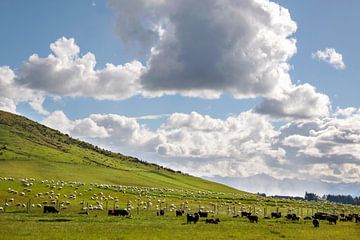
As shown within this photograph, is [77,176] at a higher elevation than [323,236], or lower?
higher

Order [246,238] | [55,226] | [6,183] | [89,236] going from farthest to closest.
→ [6,183] < [55,226] < [246,238] < [89,236]

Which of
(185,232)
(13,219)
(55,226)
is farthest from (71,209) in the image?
(185,232)

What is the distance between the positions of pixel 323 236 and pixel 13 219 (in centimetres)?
3864

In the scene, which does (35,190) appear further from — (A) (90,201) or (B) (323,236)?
(B) (323,236)

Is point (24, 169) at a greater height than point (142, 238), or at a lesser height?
greater

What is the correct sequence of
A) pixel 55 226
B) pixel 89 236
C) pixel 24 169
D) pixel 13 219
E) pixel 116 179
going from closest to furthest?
pixel 89 236 < pixel 55 226 < pixel 13 219 < pixel 24 169 < pixel 116 179

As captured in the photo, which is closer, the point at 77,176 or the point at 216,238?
the point at 216,238

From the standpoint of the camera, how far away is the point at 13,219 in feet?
203

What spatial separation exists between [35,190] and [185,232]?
65.5m

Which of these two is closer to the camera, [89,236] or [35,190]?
[89,236]

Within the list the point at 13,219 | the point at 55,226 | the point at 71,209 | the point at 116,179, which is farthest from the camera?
the point at 116,179

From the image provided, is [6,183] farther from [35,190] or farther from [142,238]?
[142,238]

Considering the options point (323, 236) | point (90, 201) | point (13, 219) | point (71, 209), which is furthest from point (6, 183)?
point (323, 236)

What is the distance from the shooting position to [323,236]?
56.3m
